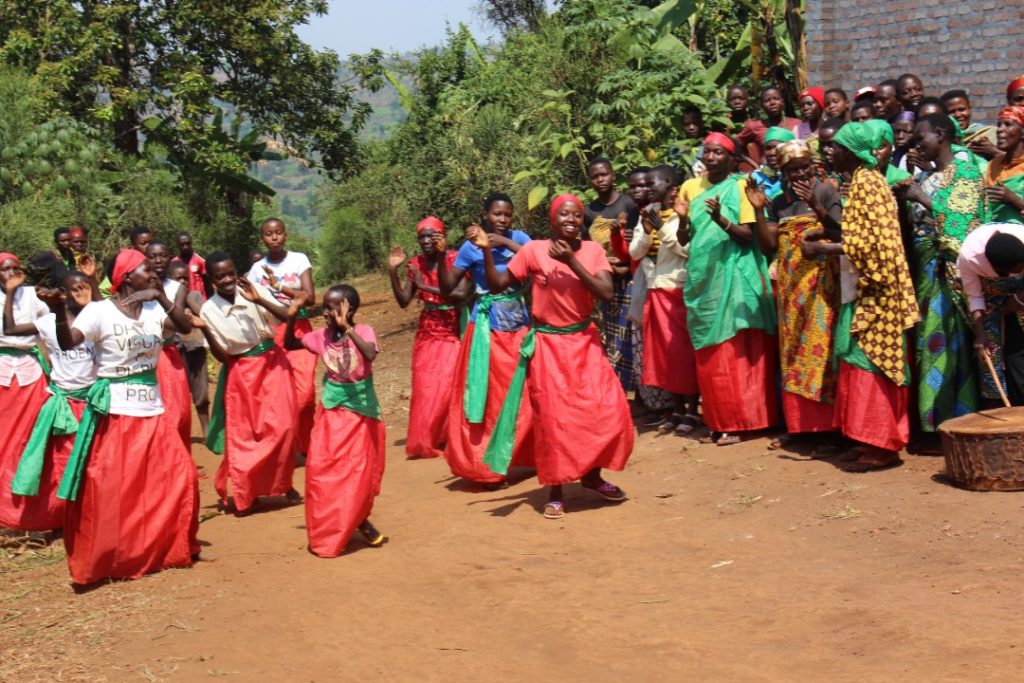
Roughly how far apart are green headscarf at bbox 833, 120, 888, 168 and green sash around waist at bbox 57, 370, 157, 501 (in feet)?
14.2

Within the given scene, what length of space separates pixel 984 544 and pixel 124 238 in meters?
15.6

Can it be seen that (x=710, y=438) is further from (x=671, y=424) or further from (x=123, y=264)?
(x=123, y=264)

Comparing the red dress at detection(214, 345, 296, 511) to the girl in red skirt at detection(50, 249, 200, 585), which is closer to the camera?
the girl in red skirt at detection(50, 249, 200, 585)

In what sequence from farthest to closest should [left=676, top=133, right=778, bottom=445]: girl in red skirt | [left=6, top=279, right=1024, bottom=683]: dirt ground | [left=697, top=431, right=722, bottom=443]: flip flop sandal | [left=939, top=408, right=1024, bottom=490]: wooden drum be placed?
[left=697, top=431, right=722, bottom=443]: flip flop sandal, [left=676, top=133, right=778, bottom=445]: girl in red skirt, [left=939, top=408, right=1024, bottom=490]: wooden drum, [left=6, top=279, right=1024, bottom=683]: dirt ground

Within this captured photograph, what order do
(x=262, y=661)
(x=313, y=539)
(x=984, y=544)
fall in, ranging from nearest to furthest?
(x=262, y=661)
(x=984, y=544)
(x=313, y=539)

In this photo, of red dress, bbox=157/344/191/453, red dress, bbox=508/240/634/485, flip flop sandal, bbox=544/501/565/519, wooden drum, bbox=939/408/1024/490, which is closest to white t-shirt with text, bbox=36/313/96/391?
red dress, bbox=157/344/191/453

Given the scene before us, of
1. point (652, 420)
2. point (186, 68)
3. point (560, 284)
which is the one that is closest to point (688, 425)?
point (652, 420)

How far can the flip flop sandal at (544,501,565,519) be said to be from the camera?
25.2ft

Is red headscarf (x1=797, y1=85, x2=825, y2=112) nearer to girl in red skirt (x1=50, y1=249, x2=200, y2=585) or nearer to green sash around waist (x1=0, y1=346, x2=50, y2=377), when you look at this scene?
girl in red skirt (x1=50, y1=249, x2=200, y2=585)

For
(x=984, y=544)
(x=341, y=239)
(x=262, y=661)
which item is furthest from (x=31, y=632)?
(x=341, y=239)

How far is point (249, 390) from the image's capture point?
325 inches

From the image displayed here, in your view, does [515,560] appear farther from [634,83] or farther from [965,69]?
[965,69]

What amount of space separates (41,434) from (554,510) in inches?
128

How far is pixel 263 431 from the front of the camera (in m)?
8.31
